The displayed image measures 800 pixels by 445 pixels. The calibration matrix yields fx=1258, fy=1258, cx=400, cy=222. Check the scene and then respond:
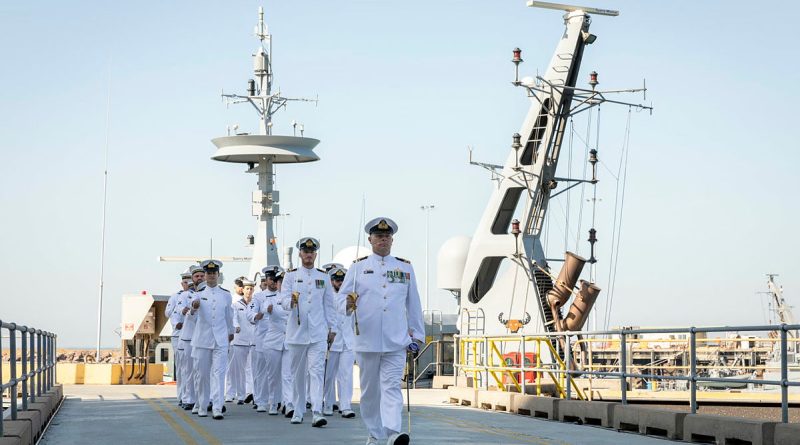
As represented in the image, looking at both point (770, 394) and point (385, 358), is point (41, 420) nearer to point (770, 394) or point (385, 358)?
point (385, 358)

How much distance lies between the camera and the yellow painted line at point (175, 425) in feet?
39.8

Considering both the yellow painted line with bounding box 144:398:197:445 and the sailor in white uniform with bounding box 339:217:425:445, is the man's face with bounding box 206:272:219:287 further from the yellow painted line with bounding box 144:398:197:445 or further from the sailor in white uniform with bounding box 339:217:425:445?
the sailor in white uniform with bounding box 339:217:425:445

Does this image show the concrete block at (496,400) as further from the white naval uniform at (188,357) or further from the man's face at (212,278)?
the man's face at (212,278)

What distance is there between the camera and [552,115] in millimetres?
33750

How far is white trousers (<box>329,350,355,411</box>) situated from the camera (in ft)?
54.1

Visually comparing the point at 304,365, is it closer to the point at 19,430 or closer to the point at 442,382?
the point at 19,430

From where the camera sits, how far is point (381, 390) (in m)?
11.0

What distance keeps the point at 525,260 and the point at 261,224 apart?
26.6 ft

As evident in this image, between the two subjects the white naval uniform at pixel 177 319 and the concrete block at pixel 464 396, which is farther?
the concrete block at pixel 464 396

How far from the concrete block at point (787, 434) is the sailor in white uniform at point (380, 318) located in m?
3.16

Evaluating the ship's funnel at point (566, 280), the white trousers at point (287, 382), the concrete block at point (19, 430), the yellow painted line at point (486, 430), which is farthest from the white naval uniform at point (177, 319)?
the ship's funnel at point (566, 280)

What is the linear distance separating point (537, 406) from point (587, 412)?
1.56 meters

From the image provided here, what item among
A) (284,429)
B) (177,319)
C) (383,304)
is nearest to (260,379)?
(177,319)

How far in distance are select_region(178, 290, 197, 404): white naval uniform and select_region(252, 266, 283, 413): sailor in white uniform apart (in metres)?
0.91
